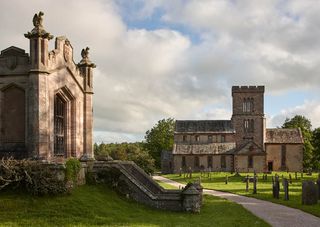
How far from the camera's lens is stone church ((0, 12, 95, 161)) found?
19.5m

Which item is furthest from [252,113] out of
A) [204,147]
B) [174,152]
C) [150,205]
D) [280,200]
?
[150,205]

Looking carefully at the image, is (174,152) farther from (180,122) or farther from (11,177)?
(11,177)

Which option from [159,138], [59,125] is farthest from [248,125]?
[59,125]

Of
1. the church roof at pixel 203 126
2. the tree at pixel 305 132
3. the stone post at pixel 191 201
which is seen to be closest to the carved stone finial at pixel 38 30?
the stone post at pixel 191 201

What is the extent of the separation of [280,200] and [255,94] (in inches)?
2296

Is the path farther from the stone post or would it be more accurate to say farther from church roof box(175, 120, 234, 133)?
church roof box(175, 120, 234, 133)

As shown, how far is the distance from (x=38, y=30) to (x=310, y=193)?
50.2ft

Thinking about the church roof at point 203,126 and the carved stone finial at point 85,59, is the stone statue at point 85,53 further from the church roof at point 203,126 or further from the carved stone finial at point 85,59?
the church roof at point 203,126

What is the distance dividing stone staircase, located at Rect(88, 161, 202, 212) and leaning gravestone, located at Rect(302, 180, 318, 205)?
5992 mm

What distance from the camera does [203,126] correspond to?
8494 centimetres

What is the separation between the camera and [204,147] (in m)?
81.2

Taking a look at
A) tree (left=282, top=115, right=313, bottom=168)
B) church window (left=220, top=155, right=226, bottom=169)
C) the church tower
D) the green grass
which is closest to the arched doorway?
the green grass

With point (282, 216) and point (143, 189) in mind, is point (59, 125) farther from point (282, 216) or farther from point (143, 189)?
point (282, 216)

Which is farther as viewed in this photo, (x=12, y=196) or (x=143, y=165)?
(x=143, y=165)
